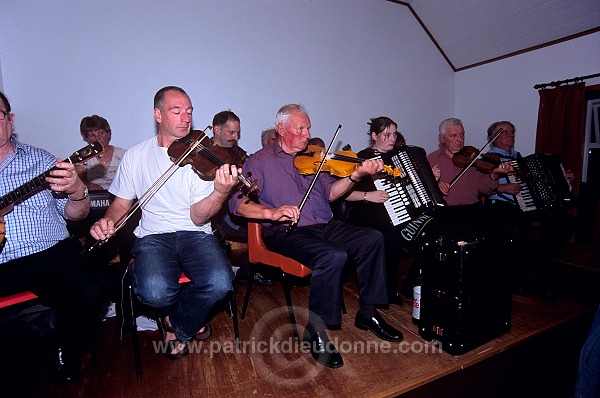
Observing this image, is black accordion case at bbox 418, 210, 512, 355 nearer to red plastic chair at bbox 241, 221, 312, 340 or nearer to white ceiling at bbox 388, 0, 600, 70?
red plastic chair at bbox 241, 221, 312, 340

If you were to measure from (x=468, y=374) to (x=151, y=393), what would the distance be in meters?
1.79

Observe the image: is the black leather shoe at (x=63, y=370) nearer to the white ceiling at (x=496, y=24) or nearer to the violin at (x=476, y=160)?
the violin at (x=476, y=160)

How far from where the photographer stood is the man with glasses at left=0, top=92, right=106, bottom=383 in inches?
69.4

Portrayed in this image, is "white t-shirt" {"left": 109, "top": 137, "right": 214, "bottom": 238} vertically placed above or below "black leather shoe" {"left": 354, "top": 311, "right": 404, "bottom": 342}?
above

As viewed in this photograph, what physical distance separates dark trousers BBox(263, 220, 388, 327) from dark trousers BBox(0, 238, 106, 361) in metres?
1.08

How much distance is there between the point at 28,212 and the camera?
73.0 inches

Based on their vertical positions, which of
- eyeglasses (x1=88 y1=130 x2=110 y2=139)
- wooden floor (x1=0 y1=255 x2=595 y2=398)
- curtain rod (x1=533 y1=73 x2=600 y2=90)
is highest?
curtain rod (x1=533 y1=73 x2=600 y2=90)

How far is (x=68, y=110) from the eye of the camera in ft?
12.3

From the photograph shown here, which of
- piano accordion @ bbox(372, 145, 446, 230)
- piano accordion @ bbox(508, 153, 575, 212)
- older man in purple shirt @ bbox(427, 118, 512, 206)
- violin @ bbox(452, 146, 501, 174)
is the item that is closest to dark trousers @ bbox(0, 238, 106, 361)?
piano accordion @ bbox(372, 145, 446, 230)

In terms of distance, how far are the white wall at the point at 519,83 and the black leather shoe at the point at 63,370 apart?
616cm

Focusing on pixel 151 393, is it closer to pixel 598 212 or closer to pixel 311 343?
pixel 311 343

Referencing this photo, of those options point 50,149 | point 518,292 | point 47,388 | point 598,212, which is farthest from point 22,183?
point 598,212

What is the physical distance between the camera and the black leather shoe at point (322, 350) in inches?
76.6

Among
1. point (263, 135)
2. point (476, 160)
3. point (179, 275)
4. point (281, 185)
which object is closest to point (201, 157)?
point (281, 185)
